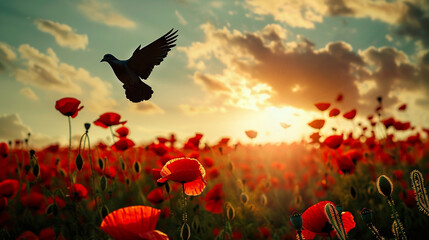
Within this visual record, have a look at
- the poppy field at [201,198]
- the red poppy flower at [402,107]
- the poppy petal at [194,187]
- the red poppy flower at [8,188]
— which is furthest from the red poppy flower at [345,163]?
the red poppy flower at [402,107]

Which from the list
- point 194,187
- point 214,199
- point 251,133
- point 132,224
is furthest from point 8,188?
point 251,133

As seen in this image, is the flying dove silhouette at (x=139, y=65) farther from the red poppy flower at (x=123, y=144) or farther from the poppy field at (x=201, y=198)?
the red poppy flower at (x=123, y=144)

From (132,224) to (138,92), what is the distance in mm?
778

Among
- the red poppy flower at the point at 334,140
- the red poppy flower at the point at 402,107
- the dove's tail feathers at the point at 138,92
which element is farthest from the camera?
the red poppy flower at the point at 402,107

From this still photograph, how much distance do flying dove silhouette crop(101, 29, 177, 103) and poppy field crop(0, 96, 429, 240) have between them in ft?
1.28

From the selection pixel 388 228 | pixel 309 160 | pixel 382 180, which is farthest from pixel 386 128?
pixel 382 180

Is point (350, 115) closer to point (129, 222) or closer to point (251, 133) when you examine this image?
point (251, 133)

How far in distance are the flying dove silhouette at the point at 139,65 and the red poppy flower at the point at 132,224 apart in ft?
2.17

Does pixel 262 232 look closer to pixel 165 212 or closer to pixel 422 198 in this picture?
pixel 165 212

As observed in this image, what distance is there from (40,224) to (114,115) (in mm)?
1831

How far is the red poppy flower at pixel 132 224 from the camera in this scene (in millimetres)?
896

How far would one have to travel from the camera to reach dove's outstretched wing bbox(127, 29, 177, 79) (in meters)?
1.62

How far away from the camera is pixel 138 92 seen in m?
1.54

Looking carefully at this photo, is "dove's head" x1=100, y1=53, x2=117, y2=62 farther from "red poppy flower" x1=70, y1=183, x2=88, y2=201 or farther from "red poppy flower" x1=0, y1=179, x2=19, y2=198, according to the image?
"red poppy flower" x1=0, y1=179, x2=19, y2=198
